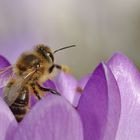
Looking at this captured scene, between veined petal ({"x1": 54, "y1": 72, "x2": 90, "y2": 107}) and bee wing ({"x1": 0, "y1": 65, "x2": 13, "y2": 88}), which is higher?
bee wing ({"x1": 0, "y1": 65, "x2": 13, "y2": 88})

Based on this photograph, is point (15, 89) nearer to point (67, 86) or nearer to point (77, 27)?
point (67, 86)

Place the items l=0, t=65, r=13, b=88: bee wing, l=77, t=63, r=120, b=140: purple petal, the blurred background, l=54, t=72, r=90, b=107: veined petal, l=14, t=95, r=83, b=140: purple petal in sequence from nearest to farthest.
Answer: l=14, t=95, r=83, b=140: purple petal, l=77, t=63, r=120, b=140: purple petal, l=0, t=65, r=13, b=88: bee wing, l=54, t=72, r=90, b=107: veined petal, the blurred background

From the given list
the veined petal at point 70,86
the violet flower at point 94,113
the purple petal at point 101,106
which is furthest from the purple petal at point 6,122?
the veined petal at point 70,86

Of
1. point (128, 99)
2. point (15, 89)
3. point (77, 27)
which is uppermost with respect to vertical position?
point (15, 89)

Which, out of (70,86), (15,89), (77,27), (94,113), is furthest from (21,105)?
(77,27)

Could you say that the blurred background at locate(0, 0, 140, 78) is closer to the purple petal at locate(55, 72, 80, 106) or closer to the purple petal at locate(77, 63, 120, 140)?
the purple petal at locate(55, 72, 80, 106)

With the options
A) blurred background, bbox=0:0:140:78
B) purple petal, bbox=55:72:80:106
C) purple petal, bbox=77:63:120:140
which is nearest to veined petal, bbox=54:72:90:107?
purple petal, bbox=55:72:80:106

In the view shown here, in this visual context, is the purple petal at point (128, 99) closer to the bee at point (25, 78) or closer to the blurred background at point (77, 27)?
the bee at point (25, 78)

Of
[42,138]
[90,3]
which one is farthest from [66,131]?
[90,3]
